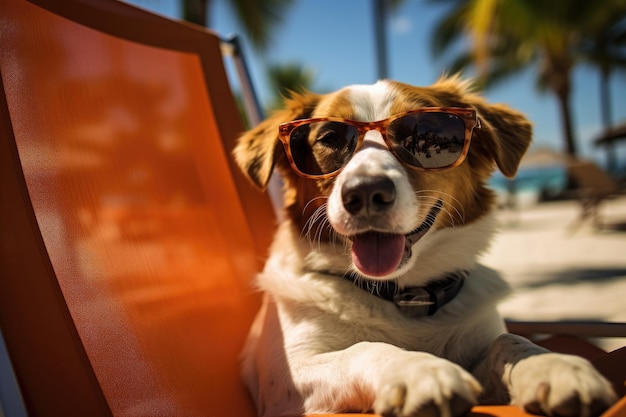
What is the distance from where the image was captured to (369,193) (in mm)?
1679

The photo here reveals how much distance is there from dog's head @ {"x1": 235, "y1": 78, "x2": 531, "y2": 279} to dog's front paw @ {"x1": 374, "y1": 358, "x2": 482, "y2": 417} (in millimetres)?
497

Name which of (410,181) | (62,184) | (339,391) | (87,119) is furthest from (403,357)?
(87,119)

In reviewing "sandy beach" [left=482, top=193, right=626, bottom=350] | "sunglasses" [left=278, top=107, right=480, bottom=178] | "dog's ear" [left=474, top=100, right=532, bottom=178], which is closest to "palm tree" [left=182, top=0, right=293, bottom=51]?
"sandy beach" [left=482, top=193, right=626, bottom=350]

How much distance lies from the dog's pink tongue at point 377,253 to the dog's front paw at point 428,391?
1.60 feet

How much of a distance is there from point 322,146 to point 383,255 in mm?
507

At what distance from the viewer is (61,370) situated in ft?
5.12

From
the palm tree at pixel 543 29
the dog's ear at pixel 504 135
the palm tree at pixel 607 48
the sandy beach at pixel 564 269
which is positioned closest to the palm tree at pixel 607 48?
the palm tree at pixel 607 48

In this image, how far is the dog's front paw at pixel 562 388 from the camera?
117 cm

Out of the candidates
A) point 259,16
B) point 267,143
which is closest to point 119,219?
point 267,143

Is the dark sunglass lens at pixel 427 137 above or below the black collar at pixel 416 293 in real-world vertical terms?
above

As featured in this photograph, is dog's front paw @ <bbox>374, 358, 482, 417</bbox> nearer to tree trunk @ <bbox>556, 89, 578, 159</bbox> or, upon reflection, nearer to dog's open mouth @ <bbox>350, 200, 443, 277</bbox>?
dog's open mouth @ <bbox>350, 200, 443, 277</bbox>

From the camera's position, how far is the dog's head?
1.74 metres

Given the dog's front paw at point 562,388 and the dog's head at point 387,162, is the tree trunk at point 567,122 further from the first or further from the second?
the dog's front paw at point 562,388

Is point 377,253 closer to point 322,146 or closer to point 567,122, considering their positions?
point 322,146
